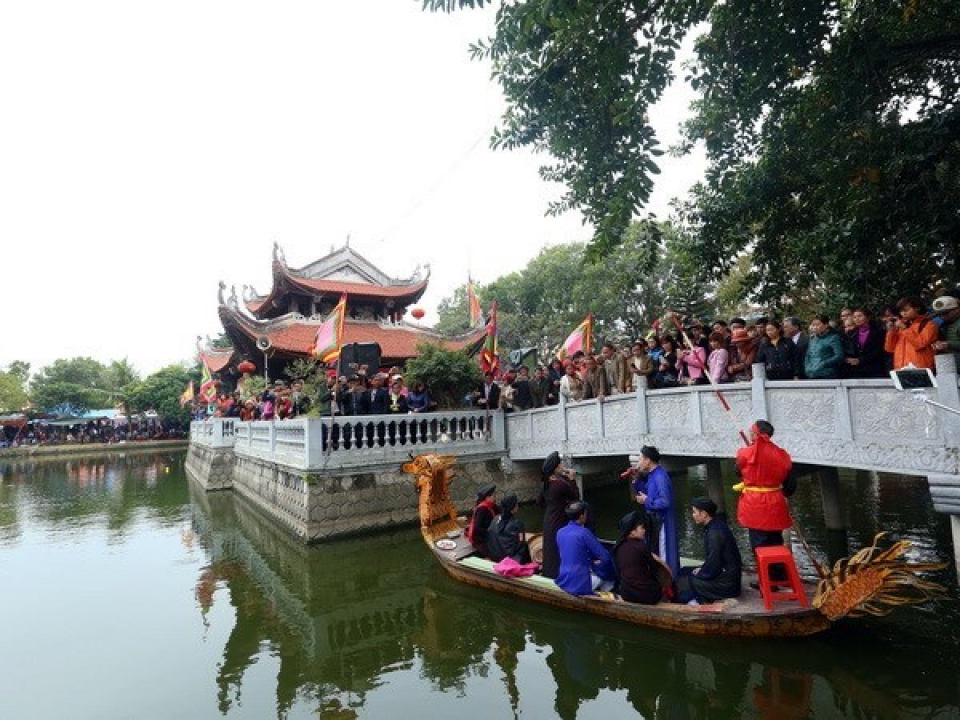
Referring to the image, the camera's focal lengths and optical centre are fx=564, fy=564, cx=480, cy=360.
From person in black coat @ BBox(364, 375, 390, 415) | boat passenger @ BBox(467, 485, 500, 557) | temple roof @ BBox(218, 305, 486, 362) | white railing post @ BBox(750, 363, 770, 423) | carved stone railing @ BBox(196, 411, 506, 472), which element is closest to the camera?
white railing post @ BBox(750, 363, 770, 423)

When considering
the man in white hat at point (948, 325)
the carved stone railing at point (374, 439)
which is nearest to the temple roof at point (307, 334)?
the carved stone railing at point (374, 439)

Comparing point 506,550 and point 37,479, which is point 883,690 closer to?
point 506,550

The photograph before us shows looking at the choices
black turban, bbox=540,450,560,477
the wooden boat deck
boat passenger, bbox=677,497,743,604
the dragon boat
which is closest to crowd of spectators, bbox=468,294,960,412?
the dragon boat

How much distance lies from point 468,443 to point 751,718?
25.8 feet

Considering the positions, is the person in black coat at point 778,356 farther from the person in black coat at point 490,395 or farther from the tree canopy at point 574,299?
the tree canopy at point 574,299

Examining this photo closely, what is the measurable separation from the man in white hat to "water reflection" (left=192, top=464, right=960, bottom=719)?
2697 millimetres

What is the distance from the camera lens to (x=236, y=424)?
1769 cm

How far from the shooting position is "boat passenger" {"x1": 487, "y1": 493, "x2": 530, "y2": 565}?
7203mm

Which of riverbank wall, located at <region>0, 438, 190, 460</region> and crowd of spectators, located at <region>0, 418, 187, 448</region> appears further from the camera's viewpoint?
crowd of spectators, located at <region>0, 418, 187, 448</region>

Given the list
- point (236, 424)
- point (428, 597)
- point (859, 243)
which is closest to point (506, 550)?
point (428, 597)

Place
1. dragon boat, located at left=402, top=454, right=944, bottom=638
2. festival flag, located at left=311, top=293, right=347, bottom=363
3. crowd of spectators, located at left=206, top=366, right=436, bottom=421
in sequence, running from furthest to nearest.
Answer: crowd of spectators, located at left=206, top=366, right=436, bottom=421, festival flag, located at left=311, top=293, right=347, bottom=363, dragon boat, located at left=402, top=454, right=944, bottom=638

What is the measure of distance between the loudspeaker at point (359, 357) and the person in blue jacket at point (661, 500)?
25.4 feet

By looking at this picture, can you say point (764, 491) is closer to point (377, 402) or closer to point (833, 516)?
point (833, 516)

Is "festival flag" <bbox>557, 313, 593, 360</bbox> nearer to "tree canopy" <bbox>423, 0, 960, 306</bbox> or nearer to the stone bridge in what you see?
the stone bridge
